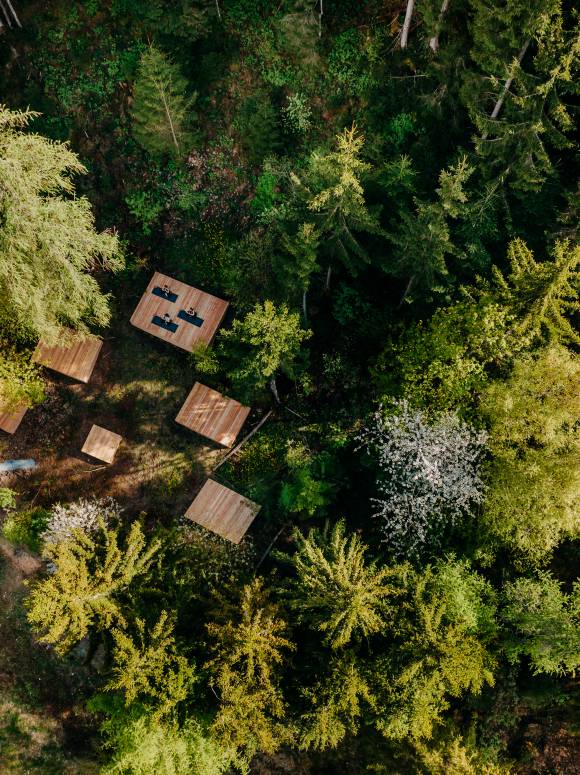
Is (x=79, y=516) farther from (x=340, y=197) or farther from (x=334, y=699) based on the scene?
(x=340, y=197)

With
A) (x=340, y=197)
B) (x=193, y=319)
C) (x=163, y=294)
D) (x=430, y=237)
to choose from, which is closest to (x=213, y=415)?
(x=193, y=319)

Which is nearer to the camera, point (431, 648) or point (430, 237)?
point (430, 237)

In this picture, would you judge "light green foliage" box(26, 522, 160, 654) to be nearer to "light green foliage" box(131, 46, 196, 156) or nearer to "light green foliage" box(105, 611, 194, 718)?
"light green foliage" box(105, 611, 194, 718)

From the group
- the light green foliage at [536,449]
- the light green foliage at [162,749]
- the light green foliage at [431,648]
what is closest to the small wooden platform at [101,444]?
the light green foliage at [162,749]

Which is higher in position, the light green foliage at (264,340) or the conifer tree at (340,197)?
the conifer tree at (340,197)

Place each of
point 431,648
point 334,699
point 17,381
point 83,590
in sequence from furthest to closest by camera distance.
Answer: point 17,381 < point 83,590 < point 334,699 < point 431,648

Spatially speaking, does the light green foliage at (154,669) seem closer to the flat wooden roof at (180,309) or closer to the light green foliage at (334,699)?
the light green foliage at (334,699)
